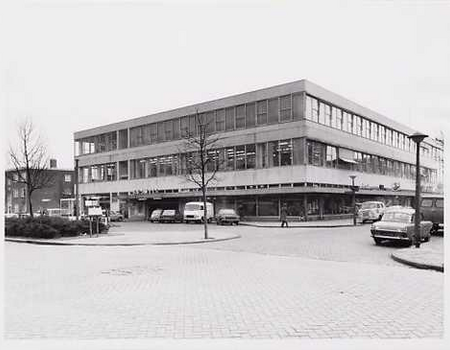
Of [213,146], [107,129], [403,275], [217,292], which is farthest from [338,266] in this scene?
[107,129]

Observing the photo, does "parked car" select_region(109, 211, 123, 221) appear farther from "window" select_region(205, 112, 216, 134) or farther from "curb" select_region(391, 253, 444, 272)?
"curb" select_region(391, 253, 444, 272)

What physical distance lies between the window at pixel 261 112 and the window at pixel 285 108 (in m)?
1.95

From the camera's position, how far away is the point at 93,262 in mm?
13531

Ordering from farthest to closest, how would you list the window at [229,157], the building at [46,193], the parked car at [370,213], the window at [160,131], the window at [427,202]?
the building at [46,193] < the window at [160,131] < the window at [229,157] < the parked car at [370,213] < the window at [427,202]

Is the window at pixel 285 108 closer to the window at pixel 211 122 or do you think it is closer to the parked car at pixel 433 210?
the window at pixel 211 122

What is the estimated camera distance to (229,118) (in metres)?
45.0

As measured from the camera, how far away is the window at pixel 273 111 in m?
41.0

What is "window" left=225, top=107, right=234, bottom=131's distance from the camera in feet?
147

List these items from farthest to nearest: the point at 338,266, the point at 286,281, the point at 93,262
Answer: the point at 93,262, the point at 338,266, the point at 286,281

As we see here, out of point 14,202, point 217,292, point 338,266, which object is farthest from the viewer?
point 14,202

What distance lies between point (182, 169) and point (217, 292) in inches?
1564

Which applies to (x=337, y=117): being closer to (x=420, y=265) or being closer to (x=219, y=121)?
(x=219, y=121)

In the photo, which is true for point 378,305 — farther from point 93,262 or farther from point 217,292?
point 93,262

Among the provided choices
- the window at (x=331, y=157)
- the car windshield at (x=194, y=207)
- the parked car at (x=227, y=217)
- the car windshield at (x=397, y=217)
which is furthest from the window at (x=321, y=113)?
the car windshield at (x=397, y=217)
